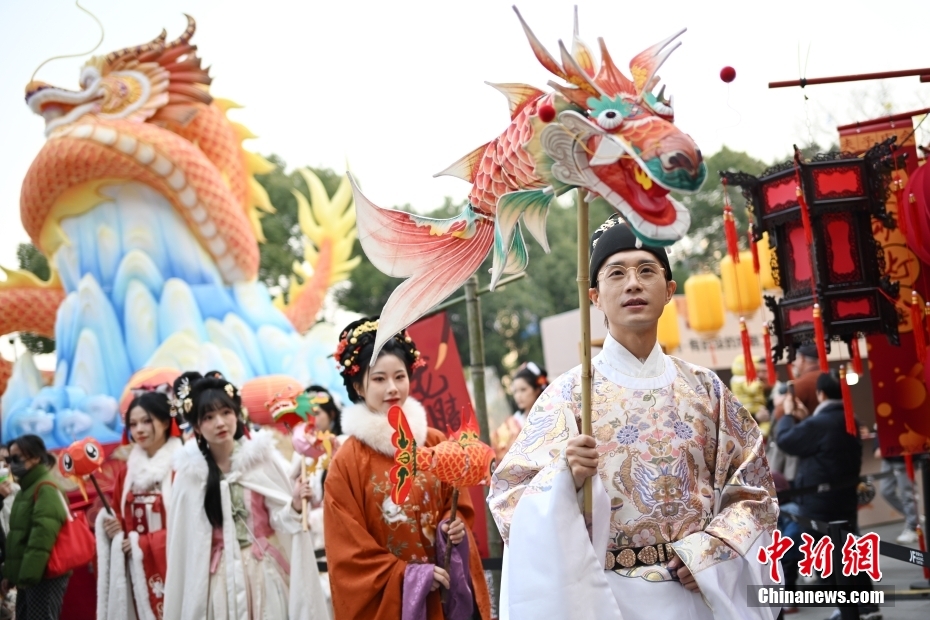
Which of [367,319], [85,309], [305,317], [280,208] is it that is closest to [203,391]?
[367,319]

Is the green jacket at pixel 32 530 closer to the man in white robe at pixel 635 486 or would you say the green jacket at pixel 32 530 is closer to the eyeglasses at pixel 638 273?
the man in white robe at pixel 635 486

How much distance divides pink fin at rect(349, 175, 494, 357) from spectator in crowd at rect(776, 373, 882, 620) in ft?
13.4

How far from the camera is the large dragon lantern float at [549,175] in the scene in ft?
8.06

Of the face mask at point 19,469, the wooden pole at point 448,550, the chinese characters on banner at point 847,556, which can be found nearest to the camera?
the wooden pole at point 448,550

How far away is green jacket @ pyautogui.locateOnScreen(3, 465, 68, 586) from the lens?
6160 mm

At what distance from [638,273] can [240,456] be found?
2.93 metres

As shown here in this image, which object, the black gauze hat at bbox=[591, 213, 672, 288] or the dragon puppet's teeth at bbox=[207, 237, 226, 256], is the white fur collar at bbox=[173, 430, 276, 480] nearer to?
the black gauze hat at bbox=[591, 213, 672, 288]

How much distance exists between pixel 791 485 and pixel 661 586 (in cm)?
470

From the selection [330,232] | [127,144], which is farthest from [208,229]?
[330,232]

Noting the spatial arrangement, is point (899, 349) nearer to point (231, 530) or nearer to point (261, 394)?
point (231, 530)

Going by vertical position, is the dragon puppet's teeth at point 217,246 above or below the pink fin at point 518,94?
above

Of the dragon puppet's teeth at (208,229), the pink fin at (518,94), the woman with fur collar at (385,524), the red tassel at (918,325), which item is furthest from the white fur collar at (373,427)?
the dragon puppet's teeth at (208,229)

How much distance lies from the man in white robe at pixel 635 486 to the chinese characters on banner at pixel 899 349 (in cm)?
289

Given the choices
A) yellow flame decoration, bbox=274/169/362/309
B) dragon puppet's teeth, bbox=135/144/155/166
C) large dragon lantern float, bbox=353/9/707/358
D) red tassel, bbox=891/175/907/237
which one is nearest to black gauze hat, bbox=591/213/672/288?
large dragon lantern float, bbox=353/9/707/358
